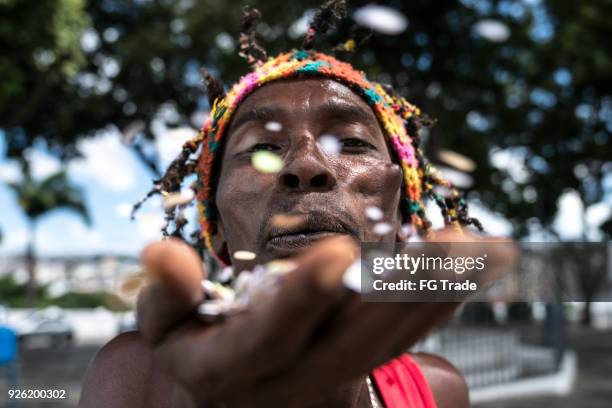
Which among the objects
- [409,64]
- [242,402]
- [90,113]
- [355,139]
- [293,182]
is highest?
[90,113]

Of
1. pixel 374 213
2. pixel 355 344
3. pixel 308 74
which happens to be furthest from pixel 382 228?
pixel 355 344

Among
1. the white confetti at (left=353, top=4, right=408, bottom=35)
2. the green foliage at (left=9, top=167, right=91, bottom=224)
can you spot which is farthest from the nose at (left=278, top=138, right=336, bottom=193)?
the green foliage at (left=9, top=167, right=91, bottom=224)

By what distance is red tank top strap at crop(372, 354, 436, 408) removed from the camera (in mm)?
1729

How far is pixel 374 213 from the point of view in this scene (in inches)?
53.8

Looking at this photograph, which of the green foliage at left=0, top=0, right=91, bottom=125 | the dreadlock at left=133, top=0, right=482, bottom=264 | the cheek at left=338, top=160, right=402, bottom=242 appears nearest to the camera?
the cheek at left=338, top=160, right=402, bottom=242

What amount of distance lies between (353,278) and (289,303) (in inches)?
3.2

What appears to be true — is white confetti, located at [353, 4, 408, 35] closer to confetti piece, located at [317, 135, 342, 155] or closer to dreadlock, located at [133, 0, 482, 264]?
dreadlock, located at [133, 0, 482, 264]

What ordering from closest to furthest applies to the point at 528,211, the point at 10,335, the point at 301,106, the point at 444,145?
the point at 301,106 → the point at 10,335 → the point at 444,145 → the point at 528,211

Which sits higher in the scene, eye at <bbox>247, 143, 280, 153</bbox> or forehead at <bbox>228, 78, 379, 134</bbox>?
forehead at <bbox>228, 78, 379, 134</bbox>

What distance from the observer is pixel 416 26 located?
326 inches

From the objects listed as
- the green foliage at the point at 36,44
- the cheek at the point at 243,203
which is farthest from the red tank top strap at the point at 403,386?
the green foliage at the point at 36,44

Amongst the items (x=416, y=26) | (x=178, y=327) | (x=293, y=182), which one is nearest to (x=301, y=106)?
(x=293, y=182)

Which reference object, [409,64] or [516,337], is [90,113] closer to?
[409,64]

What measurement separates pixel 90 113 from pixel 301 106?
11747 mm
